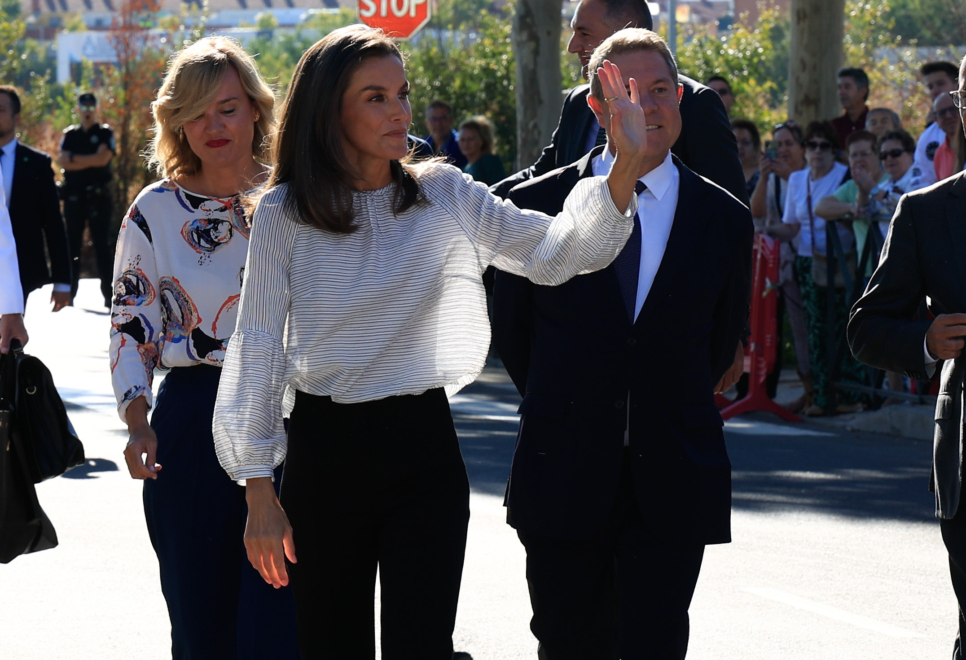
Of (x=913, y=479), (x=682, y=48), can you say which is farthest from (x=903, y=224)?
(x=682, y=48)

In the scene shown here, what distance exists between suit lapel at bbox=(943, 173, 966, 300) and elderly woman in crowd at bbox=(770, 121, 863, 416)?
23.7ft

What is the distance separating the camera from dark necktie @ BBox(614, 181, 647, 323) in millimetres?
3805

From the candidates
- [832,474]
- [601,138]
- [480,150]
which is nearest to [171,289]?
[601,138]

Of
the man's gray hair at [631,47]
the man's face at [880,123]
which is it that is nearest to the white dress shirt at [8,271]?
the man's gray hair at [631,47]

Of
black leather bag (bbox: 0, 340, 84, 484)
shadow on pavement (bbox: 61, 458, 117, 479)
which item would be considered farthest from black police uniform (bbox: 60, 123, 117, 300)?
black leather bag (bbox: 0, 340, 84, 484)

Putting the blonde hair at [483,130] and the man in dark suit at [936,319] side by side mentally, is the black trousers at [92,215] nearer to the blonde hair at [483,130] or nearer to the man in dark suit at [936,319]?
the blonde hair at [483,130]

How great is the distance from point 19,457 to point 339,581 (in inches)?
81.6

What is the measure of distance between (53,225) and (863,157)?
18.5 feet

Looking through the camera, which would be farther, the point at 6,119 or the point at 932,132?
the point at 932,132

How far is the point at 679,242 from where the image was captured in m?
3.83

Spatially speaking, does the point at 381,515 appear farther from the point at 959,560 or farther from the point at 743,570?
the point at 743,570

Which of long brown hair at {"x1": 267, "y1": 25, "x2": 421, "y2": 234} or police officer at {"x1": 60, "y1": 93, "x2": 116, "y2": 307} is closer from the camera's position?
long brown hair at {"x1": 267, "y1": 25, "x2": 421, "y2": 234}

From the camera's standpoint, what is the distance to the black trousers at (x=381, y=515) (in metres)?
3.31

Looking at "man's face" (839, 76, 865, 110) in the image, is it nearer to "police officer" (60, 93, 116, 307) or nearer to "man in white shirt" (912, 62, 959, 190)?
"man in white shirt" (912, 62, 959, 190)
